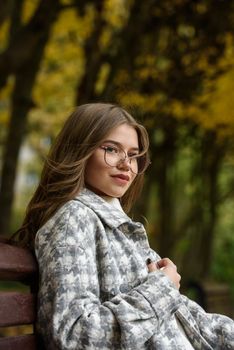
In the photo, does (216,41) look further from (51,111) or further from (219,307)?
(51,111)

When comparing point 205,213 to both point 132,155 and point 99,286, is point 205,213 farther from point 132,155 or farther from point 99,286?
point 99,286

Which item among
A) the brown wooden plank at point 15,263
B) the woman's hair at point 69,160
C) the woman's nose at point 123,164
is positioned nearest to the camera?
the brown wooden plank at point 15,263

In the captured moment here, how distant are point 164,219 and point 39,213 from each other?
10204mm

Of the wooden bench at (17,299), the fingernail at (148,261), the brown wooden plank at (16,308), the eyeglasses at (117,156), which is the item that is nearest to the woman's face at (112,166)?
the eyeglasses at (117,156)

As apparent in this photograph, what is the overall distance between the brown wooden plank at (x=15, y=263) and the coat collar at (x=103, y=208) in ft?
0.79

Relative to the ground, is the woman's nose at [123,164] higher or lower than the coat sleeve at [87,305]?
higher

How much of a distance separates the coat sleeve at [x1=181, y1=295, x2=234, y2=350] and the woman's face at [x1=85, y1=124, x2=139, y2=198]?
1.47 ft

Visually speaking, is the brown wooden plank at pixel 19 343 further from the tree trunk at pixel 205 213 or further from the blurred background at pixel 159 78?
the tree trunk at pixel 205 213

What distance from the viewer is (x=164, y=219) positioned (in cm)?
1280

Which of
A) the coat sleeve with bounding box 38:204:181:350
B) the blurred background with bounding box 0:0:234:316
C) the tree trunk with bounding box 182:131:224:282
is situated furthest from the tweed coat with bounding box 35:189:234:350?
the tree trunk with bounding box 182:131:224:282

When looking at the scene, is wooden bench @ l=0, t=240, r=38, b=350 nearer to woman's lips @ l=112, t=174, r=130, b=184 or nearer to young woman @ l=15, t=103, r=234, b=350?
young woman @ l=15, t=103, r=234, b=350

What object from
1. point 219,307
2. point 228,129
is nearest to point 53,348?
point 219,307

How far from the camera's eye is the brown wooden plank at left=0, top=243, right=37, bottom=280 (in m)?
2.38

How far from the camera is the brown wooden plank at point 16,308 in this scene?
232 cm
